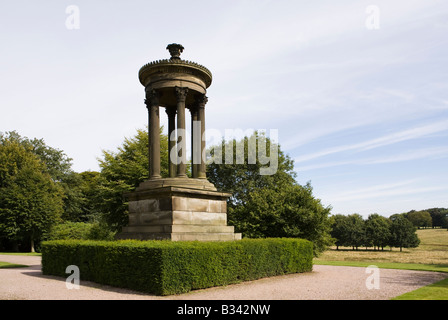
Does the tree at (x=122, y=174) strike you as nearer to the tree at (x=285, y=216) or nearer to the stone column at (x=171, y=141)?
the tree at (x=285, y=216)

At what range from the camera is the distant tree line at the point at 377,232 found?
75312mm

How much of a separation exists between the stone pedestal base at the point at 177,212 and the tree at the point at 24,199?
2905 cm

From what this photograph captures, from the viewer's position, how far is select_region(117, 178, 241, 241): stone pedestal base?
598 inches

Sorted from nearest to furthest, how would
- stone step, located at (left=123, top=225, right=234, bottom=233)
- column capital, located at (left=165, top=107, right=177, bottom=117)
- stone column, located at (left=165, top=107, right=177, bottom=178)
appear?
stone step, located at (left=123, top=225, right=234, bottom=233)
stone column, located at (left=165, top=107, right=177, bottom=178)
column capital, located at (left=165, top=107, right=177, bottom=117)

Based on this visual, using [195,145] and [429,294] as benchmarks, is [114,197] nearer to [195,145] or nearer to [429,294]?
[195,145]

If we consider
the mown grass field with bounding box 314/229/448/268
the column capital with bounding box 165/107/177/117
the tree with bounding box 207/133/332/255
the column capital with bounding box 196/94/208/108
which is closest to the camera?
the column capital with bounding box 196/94/208/108

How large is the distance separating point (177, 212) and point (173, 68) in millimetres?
7378

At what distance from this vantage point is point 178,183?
651 inches

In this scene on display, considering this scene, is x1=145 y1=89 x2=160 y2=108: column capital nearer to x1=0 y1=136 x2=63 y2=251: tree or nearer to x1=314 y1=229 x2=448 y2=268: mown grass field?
x1=314 y1=229 x2=448 y2=268: mown grass field

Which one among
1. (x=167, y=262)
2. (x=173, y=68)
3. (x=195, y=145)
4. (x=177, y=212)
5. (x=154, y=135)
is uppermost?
(x=173, y=68)

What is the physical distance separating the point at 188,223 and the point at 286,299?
20.1 feet

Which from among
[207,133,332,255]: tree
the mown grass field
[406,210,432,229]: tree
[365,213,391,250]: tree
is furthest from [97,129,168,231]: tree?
[406,210,432,229]: tree
